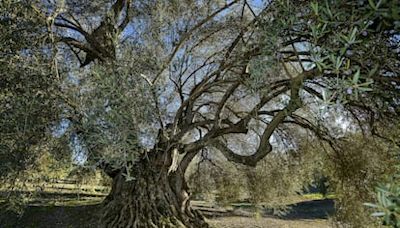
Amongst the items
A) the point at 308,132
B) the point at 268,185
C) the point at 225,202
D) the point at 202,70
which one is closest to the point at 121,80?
the point at 202,70

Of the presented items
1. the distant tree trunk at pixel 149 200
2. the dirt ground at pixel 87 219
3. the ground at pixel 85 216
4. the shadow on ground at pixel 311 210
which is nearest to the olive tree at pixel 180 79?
the distant tree trunk at pixel 149 200

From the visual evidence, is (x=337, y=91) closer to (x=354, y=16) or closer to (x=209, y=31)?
(x=354, y=16)

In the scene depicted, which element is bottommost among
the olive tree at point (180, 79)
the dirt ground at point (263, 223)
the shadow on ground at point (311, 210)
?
the dirt ground at point (263, 223)

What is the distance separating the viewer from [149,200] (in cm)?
841

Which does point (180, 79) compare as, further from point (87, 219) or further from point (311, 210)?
point (311, 210)

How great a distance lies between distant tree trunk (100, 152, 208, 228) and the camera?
8.22 meters

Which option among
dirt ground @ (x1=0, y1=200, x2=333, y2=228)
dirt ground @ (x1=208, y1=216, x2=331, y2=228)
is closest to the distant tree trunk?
dirt ground @ (x1=0, y1=200, x2=333, y2=228)

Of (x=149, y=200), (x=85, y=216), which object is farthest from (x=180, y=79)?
(x=85, y=216)

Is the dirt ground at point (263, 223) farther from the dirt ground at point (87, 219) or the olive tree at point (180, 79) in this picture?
the olive tree at point (180, 79)

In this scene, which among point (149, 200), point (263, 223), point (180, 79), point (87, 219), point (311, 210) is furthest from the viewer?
point (311, 210)

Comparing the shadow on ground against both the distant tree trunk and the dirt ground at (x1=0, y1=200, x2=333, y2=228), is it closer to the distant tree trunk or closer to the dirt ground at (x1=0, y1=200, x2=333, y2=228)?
the dirt ground at (x1=0, y1=200, x2=333, y2=228)

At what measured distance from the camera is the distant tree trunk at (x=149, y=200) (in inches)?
324

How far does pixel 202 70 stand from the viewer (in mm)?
9289

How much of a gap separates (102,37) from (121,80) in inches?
158
